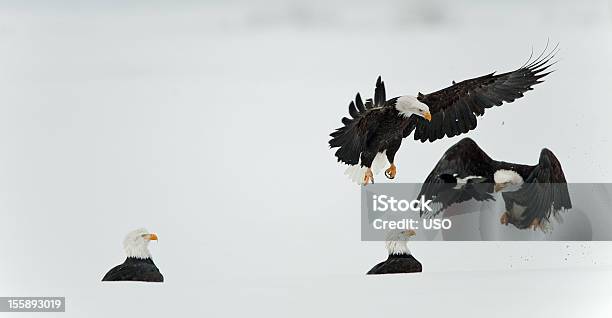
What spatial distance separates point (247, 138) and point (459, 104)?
0.74m

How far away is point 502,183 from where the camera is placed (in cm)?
253

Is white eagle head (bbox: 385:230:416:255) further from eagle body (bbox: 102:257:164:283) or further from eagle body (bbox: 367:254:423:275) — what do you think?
eagle body (bbox: 102:257:164:283)

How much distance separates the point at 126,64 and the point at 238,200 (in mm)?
625

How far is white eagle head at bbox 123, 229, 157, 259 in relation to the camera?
2600mm

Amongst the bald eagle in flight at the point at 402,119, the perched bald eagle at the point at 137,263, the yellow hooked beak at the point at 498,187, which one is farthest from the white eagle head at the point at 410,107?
the perched bald eagle at the point at 137,263

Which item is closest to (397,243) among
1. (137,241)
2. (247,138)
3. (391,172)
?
(391,172)

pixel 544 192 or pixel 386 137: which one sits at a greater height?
pixel 386 137

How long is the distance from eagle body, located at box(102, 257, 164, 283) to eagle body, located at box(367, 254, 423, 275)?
74cm

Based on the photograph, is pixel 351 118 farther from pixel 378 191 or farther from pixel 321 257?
pixel 321 257

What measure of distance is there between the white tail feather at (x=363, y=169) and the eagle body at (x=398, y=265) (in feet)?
0.95

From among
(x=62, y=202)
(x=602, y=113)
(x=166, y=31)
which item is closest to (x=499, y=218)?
(x=602, y=113)

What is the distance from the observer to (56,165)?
2646mm

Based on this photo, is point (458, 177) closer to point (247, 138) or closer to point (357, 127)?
point (357, 127)

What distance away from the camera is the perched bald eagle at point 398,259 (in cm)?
255
